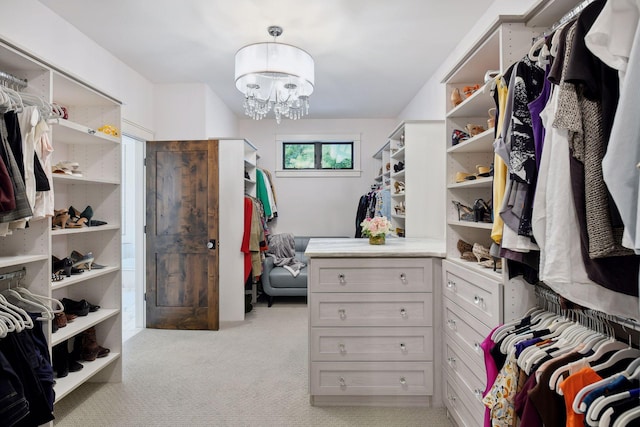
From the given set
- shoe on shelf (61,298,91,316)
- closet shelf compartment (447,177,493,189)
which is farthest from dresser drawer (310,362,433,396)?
shoe on shelf (61,298,91,316)

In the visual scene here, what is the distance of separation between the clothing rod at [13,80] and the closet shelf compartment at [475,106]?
2347 millimetres

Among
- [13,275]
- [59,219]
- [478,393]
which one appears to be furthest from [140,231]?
[478,393]

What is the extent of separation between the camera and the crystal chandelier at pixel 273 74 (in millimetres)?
2541

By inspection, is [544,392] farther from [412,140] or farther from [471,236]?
[412,140]

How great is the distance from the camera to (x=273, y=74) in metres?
2.82

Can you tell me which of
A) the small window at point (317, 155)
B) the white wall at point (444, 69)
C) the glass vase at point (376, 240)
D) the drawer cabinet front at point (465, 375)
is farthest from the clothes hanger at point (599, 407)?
the small window at point (317, 155)

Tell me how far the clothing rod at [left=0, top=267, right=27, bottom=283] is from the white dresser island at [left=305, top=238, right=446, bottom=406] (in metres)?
1.57

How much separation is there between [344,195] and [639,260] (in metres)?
4.77

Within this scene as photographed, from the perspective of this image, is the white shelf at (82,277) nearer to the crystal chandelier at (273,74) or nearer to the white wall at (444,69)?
the crystal chandelier at (273,74)

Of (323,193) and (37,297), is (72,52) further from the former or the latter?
(323,193)

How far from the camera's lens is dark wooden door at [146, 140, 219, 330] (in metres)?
3.67

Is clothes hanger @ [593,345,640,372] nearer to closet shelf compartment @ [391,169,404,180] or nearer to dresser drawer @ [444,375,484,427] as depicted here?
dresser drawer @ [444,375,484,427]

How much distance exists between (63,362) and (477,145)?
9.22 ft

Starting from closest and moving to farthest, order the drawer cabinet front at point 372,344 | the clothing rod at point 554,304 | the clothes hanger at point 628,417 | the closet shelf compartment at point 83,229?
the clothes hanger at point 628,417
the clothing rod at point 554,304
the closet shelf compartment at point 83,229
the drawer cabinet front at point 372,344
